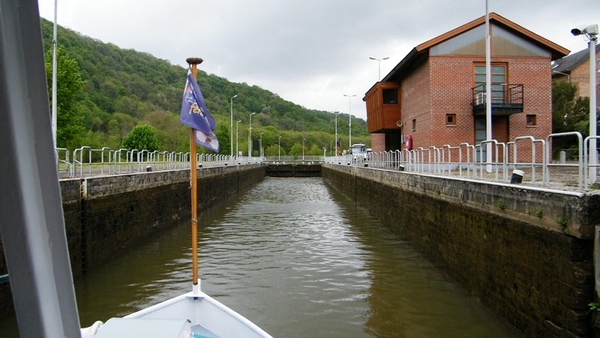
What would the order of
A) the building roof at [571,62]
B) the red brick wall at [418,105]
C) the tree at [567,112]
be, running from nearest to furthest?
the red brick wall at [418,105] < the tree at [567,112] < the building roof at [571,62]

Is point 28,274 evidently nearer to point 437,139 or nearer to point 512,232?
point 512,232

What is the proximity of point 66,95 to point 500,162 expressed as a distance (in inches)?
953

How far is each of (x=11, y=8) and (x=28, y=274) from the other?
100 cm

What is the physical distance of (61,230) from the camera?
78.1 inches

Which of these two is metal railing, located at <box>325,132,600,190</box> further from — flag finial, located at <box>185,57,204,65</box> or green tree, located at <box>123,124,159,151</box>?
green tree, located at <box>123,124,159,151</box>

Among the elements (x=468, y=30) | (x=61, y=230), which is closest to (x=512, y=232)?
(x=61, y=230)

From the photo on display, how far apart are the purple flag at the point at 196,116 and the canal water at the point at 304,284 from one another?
10.7ft

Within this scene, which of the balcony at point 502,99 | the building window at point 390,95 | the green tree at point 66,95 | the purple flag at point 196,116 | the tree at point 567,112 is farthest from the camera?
the tree at point 567,112

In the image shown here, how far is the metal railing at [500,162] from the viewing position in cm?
716

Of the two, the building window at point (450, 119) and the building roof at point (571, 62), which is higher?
the building roof at point (571, 62)

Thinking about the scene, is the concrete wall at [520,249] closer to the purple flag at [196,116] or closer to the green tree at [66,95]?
the purple flag at [196,116]

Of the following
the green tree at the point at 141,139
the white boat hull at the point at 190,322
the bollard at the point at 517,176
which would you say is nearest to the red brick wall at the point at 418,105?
the bollard at the point at 517,176

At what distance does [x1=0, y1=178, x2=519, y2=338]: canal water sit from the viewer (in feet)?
25.6

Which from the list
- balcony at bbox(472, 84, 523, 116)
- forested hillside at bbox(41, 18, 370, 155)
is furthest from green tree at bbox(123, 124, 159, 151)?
balcony at bbox(472, 84, 523, 116)
